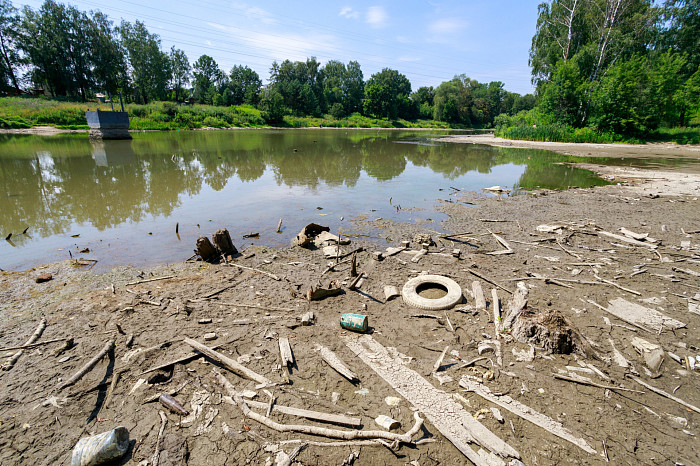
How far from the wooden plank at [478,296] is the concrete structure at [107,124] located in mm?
41357

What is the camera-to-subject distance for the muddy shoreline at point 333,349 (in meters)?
3.08

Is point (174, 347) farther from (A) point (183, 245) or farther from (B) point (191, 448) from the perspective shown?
(A) point (183, 245)

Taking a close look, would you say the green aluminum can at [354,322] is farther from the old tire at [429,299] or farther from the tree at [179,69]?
the tree at [179,69]

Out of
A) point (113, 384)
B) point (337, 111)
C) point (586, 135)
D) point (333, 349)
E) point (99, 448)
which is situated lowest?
point (333, 349)

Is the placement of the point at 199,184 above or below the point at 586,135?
below

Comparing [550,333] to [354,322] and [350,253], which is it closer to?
Answer: [354,322]

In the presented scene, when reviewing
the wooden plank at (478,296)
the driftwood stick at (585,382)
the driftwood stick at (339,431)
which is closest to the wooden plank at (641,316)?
the driftwood stick at (585,382)

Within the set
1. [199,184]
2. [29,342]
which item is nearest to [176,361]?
[29,342]

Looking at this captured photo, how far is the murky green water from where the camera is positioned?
859cm

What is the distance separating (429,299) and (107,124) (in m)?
41.4

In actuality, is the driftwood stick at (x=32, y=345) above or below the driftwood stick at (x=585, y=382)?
above

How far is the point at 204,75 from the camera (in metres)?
98.8

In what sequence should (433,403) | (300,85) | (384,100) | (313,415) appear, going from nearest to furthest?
1. (313,415)
2. (433,403)
3. (300,85)
4. (384,100)

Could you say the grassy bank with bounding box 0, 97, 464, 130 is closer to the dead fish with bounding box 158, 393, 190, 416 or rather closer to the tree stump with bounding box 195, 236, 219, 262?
the tree stump with bounding box 195, 236, 219, 262
